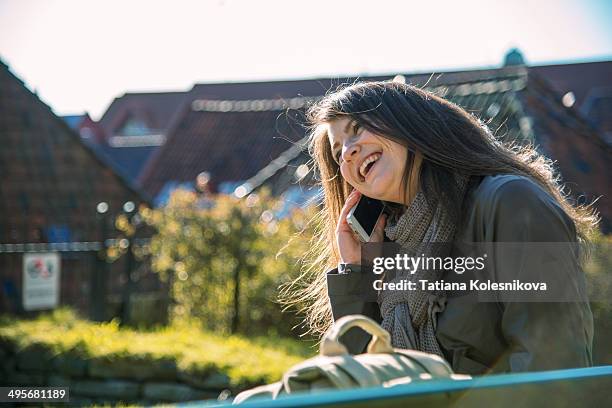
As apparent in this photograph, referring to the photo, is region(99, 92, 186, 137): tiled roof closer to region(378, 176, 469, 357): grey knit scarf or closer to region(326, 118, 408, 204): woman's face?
region(326, 118, 408, 204): woman's face

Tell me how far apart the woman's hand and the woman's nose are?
1.07ft

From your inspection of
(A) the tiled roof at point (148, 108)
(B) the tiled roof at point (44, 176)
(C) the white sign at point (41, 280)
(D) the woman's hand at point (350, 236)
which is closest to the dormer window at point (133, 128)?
(A) the tiled roof at point (148, 108)

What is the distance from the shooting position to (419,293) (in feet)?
9.03

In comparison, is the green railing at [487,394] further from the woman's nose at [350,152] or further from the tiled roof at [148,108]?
the tiled roof at [148,108]

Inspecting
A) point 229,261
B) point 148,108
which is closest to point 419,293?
point 229,261

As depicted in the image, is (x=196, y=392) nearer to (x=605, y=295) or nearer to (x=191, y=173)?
(x=605, y=295)

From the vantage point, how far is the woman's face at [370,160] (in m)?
2.86

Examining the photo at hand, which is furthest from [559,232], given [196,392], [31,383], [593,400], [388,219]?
[31,383]

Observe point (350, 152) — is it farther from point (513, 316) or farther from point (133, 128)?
point (133, 128)

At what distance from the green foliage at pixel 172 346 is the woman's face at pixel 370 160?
4.31 m

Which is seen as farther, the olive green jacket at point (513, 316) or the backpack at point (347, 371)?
the olive green jacket at point (513, 316)

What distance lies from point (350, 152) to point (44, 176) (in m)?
12.7

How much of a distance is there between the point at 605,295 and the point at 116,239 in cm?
502

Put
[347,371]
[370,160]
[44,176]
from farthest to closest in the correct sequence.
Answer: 1. [44,176]
2. [370,160]
3. [347,371]
